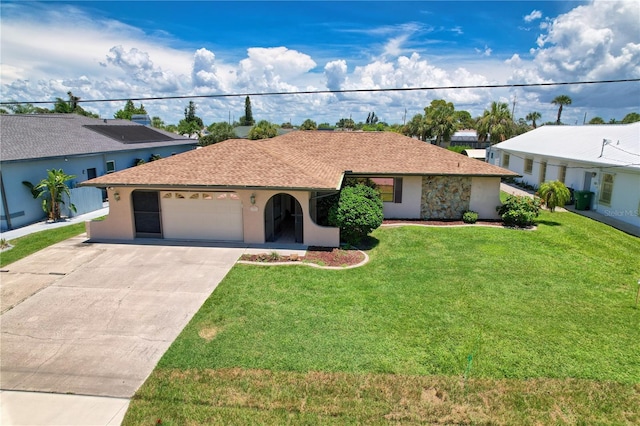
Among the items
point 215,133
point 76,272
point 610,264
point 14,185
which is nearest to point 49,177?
point 14,185

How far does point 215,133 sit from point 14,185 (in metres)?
40.9

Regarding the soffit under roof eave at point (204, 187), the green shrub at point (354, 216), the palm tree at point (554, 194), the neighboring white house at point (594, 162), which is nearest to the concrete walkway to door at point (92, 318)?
the soffit under roof eave at point (204, 187)

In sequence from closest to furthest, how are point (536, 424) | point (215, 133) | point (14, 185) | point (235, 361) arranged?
point (536, 424) → point (235, 361) → point (14, 185) → point (215, 133)

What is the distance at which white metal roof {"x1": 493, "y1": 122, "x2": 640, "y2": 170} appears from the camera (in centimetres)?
1977

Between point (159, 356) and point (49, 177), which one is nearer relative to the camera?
→ point (159, 356)

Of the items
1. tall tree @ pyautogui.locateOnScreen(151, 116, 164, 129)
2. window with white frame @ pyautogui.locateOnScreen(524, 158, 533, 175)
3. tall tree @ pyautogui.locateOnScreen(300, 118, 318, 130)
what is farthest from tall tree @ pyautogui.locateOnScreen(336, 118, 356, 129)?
window with white frame @ pyautogui.locateOnScreen(524, 158, 533, 175)

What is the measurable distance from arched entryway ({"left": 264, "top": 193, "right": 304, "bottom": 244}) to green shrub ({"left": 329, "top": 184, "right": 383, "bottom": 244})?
1338mm

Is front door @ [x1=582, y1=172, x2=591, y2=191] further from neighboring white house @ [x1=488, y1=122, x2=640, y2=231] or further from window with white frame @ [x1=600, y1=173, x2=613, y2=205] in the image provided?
window with white frame @ [x1=600, y1=173, x2=613, y2=205]

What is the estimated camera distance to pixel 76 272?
12.1 m

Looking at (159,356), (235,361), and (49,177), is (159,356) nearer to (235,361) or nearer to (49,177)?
(235,361)

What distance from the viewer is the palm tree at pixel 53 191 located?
60.0 ft

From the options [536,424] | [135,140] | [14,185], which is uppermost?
[135,140]

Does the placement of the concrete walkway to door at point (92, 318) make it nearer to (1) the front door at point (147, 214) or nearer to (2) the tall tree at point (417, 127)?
(1) the front door at point (147, 214)

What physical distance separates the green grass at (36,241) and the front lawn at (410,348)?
27.5ft
